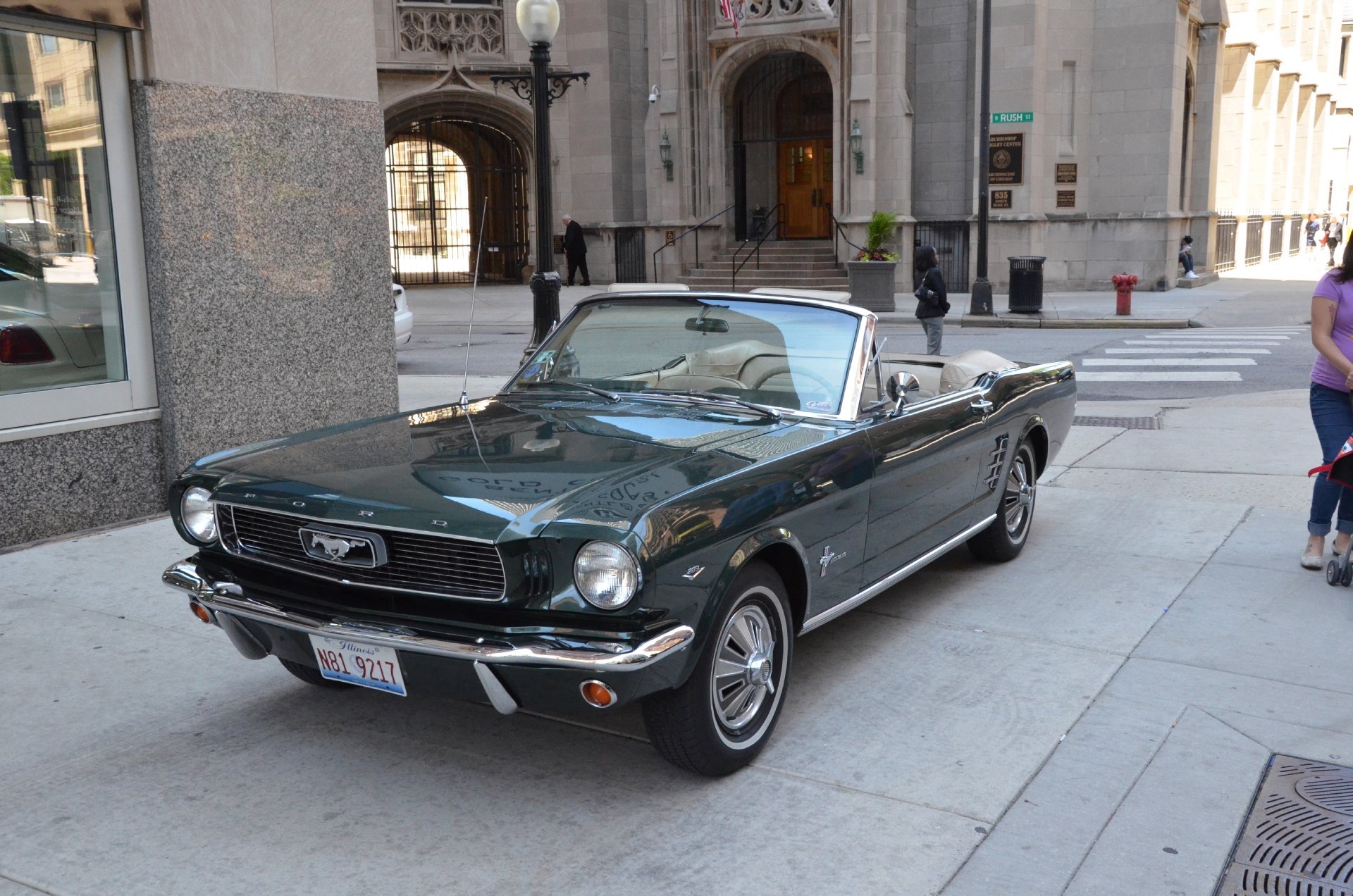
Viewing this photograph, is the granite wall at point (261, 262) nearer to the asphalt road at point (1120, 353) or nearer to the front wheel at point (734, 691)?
the front wheel at point (734, 691)

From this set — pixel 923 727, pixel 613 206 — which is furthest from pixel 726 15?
pixel 923 727

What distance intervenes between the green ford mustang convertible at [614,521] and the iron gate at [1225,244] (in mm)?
A: 31289

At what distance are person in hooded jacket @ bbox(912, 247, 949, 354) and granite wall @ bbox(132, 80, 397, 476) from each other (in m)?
7.42

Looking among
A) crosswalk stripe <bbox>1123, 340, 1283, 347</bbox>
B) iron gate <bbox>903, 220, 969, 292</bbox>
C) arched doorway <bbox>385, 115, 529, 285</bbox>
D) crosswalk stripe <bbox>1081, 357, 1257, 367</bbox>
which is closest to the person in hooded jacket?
crosswalk stripe <bbox>1081, 357, 1257, 367</bbox>

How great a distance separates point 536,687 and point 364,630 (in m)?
0.58

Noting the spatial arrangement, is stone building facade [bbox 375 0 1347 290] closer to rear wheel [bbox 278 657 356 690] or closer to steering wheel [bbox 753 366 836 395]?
steering wheel [bbox 753 366 836 395]

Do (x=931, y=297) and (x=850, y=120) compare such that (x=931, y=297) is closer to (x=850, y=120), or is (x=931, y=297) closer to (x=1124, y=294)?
(x=1124, y=294)

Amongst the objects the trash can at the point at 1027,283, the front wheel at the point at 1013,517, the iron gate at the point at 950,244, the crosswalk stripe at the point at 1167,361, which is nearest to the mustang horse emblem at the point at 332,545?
the front wheel at the point at 1013,517

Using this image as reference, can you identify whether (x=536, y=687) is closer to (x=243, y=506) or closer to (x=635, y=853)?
(x=635, y=853)

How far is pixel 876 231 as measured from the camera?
24688 mm

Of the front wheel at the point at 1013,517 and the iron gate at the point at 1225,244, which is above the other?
the iron gate at the point at 1225,244

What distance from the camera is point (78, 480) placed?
23.9 ft

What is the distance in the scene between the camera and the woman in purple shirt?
20.0 ft

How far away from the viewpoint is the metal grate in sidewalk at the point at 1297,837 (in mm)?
3414
